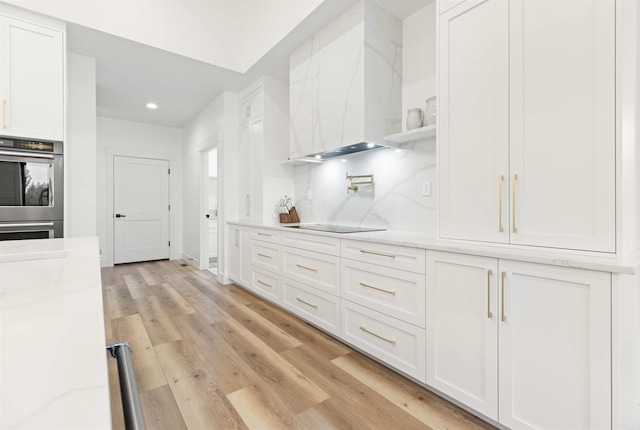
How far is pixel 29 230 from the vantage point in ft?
8.56

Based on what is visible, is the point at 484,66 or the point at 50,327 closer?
the point at 50,327

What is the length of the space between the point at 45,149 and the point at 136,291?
1.96 metres

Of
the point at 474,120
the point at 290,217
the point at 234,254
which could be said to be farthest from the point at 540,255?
the point at 234,254

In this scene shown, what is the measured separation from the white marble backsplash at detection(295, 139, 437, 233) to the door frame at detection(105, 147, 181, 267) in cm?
360

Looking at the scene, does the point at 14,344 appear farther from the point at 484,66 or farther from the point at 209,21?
the point at 209,21

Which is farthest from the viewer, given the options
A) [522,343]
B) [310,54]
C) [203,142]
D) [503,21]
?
[203,142]

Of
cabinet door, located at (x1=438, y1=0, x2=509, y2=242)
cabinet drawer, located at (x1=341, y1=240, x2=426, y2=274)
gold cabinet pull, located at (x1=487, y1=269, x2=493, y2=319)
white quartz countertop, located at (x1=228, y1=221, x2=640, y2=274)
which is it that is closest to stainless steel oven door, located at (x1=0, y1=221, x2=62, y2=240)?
cabinet drawer, located at (x1=341, y1=240, x2=426, y2=274)

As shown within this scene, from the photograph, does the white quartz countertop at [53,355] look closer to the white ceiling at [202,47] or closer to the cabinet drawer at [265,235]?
the cabinet drawer at [265,235]

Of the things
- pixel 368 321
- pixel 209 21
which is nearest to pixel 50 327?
pixel 368 321

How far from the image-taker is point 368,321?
2.17m

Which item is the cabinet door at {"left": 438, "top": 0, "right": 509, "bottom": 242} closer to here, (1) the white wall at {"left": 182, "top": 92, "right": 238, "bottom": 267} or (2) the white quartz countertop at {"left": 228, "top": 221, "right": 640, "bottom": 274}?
(2) the white quartz countertop at {"left": 228, "top": 221, "right": 640, "bottom": 274}

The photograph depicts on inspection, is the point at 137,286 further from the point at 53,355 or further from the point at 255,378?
the point at 53,355

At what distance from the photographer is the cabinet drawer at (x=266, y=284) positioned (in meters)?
3.21

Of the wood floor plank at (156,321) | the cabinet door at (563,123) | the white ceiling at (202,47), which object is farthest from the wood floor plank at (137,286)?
the cabinet door at (563,123)
